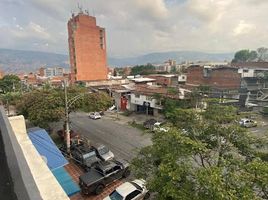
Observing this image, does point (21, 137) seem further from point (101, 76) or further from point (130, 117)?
point (101, 76)

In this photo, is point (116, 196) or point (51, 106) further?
point (51, 106)

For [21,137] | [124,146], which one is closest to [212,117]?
[21,137]

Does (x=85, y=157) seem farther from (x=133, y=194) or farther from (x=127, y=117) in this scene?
(x=127, y=117)

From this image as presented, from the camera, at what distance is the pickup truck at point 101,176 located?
11642mm

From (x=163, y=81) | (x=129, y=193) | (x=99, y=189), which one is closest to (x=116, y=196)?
(x=129, y=193)

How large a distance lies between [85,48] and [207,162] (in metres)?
54.3

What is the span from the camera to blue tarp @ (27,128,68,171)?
980cm

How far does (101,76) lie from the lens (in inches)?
2388

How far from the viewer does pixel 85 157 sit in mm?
15070

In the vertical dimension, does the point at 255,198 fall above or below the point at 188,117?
below

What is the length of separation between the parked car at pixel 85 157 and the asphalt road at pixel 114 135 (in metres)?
2.47

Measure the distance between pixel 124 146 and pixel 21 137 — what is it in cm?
1263

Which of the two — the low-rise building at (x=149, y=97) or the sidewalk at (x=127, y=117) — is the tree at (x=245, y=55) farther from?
the sidewalk at (x=127, y=117)

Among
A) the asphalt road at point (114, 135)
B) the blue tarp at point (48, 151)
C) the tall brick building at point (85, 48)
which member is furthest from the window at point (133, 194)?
the tall brick building at point (85, 48)
